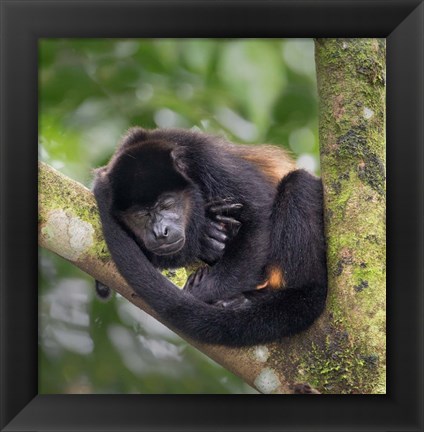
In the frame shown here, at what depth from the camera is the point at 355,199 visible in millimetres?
2719

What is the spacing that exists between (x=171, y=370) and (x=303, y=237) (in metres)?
1.02

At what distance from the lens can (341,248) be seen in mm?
2715

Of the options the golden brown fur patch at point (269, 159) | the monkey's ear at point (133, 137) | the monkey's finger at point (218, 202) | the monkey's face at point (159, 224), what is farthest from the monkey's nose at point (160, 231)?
the golden brown fur patch at point (269, 159)

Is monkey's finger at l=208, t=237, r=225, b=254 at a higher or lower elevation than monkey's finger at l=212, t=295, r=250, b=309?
higher

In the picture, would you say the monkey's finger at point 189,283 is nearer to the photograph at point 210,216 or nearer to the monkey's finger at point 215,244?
the photograph at point 210,216

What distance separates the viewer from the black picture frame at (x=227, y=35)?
272cm

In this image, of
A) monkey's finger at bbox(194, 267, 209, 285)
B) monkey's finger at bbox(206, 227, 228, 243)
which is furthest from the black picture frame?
monkey's finger at bbox(206, 227, 228, 243)

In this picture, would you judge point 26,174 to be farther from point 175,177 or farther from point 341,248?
point 341,248

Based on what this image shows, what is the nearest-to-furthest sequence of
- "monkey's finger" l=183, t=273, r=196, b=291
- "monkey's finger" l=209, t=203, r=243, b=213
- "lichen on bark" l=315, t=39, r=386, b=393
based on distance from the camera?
"lichen on bark" l=315, t=39, r=386, b=393, "monkey's finger" l=183, t=273, r=196, b=291, "monkey's finger" l=209, t=203, r=243, b=213

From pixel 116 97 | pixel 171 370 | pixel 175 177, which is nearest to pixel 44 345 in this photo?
pixel 171 370

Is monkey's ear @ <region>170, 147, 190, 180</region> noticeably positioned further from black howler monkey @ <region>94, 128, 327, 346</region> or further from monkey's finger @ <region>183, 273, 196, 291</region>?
monkey's finger @ <region>183, 273, 196, 291</region>

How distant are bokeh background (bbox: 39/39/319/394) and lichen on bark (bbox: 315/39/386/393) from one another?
226 millimetres

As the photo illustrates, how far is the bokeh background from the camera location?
2779 millimetres

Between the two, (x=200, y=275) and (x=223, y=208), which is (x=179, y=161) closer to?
(x=223, y=208)
